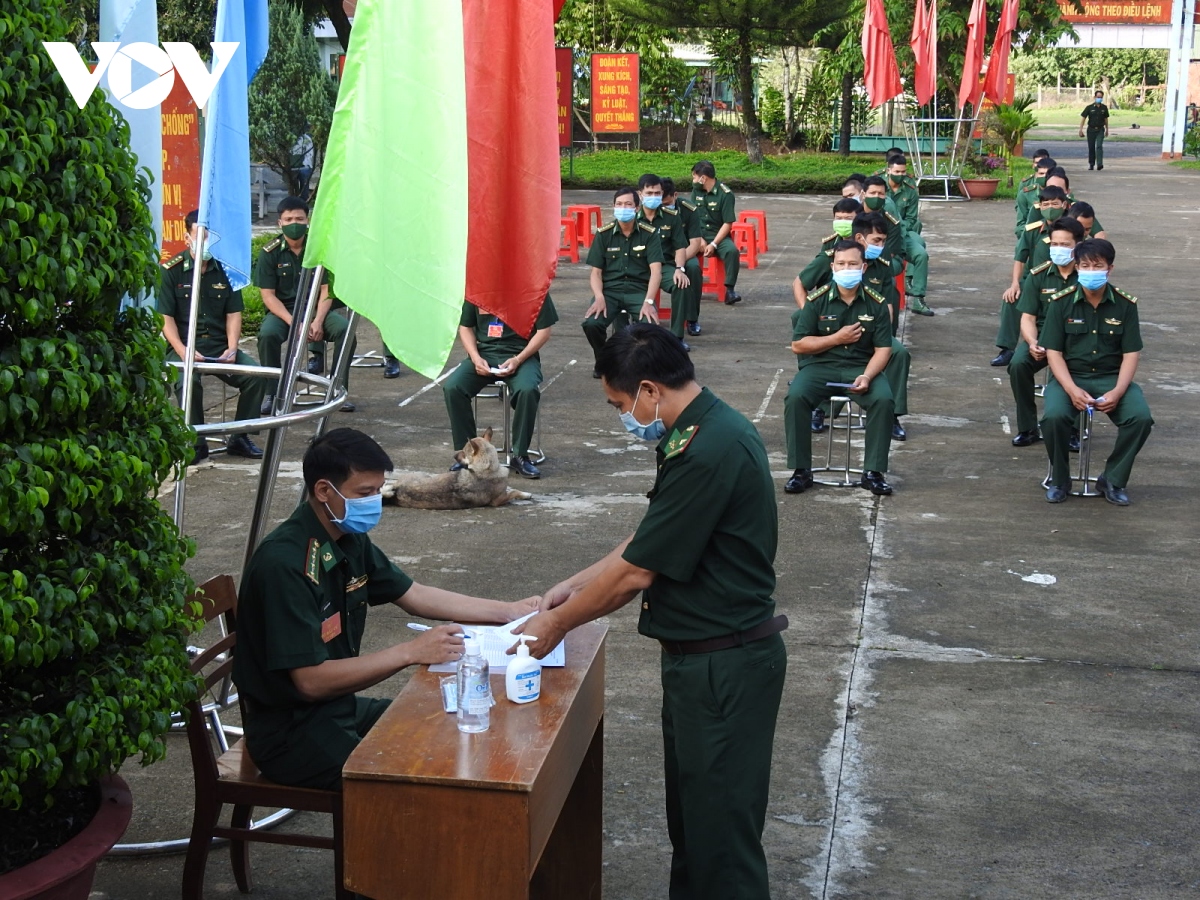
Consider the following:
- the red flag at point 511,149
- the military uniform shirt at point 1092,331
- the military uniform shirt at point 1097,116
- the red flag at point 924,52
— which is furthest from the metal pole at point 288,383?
the military uniform shirt at point 1097,116

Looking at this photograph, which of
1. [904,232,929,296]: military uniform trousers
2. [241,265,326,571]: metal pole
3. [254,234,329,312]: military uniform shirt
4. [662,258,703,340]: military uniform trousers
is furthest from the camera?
[904,232,929,296]: military uniform trousers

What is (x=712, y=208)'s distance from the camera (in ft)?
51.0

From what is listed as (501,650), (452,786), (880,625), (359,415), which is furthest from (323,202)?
(359,415)

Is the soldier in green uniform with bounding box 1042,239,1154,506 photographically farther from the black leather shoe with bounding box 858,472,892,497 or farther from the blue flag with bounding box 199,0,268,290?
the blue flag with bounding box 199,0,268,290

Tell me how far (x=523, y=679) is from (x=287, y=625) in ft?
2.22

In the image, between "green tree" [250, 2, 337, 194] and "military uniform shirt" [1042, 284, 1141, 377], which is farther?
"green tree" [250, 2, 337, 194]

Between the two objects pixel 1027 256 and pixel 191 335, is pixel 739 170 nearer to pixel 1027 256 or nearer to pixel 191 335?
pixel 1027 256

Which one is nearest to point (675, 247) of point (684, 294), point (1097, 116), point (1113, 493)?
point (684, 294)

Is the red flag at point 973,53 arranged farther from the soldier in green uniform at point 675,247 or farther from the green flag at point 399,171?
the green flag at point 399,171

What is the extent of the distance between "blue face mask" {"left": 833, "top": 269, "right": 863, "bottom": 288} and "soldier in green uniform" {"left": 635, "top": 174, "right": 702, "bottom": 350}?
3205mm

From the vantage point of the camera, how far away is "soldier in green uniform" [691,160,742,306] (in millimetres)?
15398

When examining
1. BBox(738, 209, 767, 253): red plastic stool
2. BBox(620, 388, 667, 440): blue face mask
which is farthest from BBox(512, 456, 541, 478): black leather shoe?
BBox(738, 209, 767, 253): red plastic stool

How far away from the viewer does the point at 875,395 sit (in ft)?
29.6

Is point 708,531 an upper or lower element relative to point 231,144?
lower
